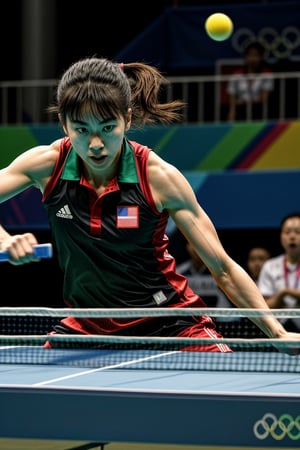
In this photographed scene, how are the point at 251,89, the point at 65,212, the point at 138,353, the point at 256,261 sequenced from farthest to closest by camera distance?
the point at 251,89
the point at 256,261
the point at 138,353
the point at 65,212

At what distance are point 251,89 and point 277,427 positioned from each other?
7.68m

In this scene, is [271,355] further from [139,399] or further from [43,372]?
[139,399]

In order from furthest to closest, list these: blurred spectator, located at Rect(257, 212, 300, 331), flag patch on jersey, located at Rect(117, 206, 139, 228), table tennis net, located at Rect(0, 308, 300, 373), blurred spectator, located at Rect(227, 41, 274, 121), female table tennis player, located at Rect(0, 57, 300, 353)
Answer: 1. blurred spectator, located at Rect(227, 41, 274, 121)
2. blurred spectator, located at Rect(257, 212, 300, 331)
3. flag patch on jersey, located at Rect(117, 206, 139, 228)
4. female table tennis player, located at Rect(0, 57, 300, 353)
5. table tennis net, located at Rect(0, 308, 300, 373)

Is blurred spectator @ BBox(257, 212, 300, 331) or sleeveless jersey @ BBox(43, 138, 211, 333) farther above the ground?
sleeveless jersey @ BBox(43, 138, 211, 333)

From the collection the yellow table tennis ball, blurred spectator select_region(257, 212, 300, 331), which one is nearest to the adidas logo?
blurred spectator select_region(257, 212, 300, 331)

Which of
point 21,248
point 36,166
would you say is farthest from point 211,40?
point 21,248

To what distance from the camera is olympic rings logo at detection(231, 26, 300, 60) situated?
11602 millimetres

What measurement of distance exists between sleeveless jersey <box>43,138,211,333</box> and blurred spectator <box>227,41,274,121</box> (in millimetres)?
6307

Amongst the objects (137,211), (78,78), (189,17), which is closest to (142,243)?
(137,211)

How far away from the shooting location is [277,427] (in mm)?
2943

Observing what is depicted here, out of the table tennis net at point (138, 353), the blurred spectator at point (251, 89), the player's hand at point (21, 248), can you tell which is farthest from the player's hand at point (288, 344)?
the blurred spectator at point (251, 89)

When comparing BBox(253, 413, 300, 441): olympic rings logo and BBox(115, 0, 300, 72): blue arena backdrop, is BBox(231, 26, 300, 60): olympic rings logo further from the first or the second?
BBox(253, 413, 300, 441): olympic rings logo

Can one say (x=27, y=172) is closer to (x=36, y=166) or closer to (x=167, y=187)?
(x=36, y=166)

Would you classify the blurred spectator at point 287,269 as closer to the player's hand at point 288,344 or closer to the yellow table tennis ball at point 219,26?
the yellow table tennis ball at point 219,26
